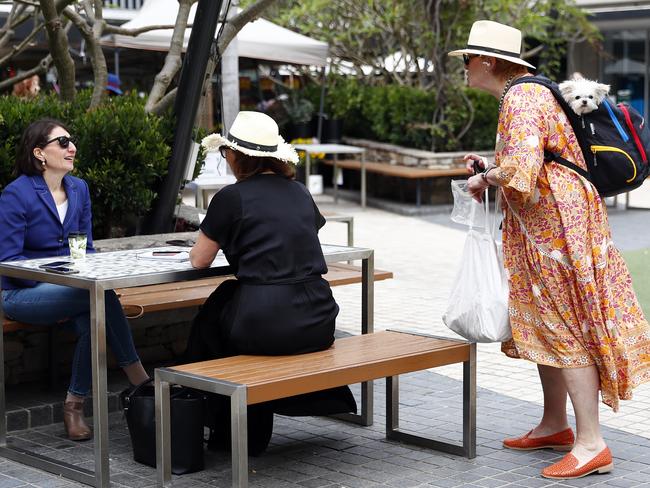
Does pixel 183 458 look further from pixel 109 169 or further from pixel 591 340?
pixel 109 169

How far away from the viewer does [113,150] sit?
7000mm

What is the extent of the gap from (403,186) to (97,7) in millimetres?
8763

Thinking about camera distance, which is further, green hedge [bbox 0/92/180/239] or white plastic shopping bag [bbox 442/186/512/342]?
green hedge [bbox 0/92/180/239]

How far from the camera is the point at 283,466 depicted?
4.98 m

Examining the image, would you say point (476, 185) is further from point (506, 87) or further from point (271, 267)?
point (271, 267)

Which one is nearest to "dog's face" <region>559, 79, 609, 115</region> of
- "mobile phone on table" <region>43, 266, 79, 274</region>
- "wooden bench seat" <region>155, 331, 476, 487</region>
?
"wooden bench seat" <region>155, 331, 476, 487</region>

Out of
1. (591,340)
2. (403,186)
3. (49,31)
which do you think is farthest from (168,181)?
(403,186)

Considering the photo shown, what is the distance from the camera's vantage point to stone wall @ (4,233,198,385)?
5.89 m

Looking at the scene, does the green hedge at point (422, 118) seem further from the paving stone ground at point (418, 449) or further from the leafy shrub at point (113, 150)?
the leafy shrub at point (113, 150)

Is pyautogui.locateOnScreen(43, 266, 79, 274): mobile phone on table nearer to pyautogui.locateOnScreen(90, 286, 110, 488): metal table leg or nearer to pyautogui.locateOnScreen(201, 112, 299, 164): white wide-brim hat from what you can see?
pyautogui.locateOnScreen(90, 286, 110, 488): metal table leg

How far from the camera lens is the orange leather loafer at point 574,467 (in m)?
4.75

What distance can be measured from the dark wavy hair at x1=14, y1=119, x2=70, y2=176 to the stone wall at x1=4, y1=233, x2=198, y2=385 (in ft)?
2.56

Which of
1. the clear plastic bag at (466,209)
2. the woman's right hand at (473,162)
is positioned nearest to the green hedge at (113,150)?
the clear plastic bag at (466,209)

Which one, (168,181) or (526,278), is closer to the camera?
(526,278)
